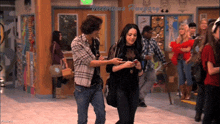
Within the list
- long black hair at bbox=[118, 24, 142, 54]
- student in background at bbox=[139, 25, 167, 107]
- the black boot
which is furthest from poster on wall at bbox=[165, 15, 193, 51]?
long black hair at bbox=[118, 24, 142, 54]

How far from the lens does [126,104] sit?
578 centimetres

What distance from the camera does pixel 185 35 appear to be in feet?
32.9

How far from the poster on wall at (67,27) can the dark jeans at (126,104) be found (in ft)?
19.3

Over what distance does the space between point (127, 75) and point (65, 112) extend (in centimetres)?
378

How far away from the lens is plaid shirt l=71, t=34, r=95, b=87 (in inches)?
229

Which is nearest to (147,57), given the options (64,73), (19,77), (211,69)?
(64,73)

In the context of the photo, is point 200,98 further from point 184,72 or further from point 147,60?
point 184,72

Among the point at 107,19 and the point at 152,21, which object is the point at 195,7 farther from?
the point at 107,19

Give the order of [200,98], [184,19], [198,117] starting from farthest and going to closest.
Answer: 1. [184,19]
2. [198,117]
3. [200,98]

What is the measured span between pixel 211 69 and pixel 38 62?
652 centimetres

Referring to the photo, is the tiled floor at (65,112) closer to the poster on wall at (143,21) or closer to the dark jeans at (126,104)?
the poster on wall at (143,21)

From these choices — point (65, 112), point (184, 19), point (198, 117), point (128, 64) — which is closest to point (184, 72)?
point (198, 117)

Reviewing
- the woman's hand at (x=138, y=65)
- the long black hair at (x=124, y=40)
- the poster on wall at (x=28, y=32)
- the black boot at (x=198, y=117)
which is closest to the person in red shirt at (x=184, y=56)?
the black boot at (x=198, y=117)

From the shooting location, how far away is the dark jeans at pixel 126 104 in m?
5.77
